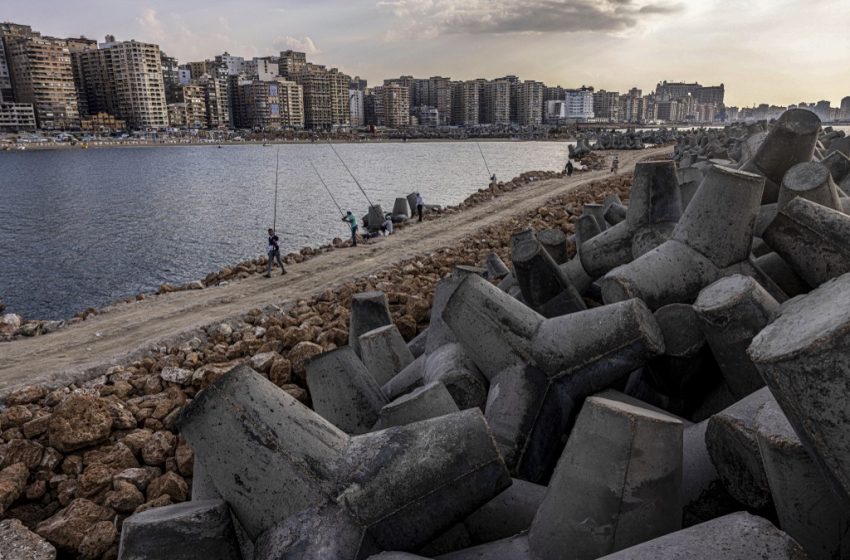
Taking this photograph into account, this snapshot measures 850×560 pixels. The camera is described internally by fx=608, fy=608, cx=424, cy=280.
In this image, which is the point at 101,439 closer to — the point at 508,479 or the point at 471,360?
the point at 471,360

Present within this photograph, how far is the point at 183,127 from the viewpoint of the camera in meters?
164

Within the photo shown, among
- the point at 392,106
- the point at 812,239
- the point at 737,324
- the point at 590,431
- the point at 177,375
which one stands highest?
the point at 392,106

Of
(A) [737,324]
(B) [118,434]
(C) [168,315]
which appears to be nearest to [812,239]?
(A) [737,324]

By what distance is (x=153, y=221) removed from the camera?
31.4 m

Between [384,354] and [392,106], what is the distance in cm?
19580

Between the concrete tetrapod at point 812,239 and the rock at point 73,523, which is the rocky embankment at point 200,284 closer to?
the rock at point 73,523

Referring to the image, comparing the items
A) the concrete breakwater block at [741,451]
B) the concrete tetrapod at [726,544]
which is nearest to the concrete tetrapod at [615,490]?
the concrete breakwater block at [741,451]

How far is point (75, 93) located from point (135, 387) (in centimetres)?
17770

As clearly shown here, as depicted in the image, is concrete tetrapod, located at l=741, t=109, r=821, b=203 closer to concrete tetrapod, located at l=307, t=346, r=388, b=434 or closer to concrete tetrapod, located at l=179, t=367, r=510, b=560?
concrete tetrapod, located at l=307, t=346, r=388, b=434

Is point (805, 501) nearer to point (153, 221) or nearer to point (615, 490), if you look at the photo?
point (615, 490)

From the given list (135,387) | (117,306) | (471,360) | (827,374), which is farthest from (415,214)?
(827,374)

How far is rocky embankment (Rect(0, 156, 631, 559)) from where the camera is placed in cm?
432

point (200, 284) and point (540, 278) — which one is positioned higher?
point (540, 278)

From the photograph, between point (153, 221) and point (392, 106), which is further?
point (392, 106)
